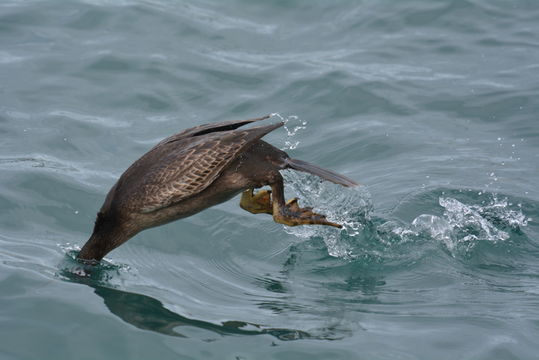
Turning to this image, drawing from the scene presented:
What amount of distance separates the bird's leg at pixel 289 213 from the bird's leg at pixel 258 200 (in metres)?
0.32

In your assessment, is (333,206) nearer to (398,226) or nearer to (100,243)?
(398,226)

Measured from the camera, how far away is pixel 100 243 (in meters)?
6.27

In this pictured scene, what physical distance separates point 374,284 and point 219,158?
1494mm

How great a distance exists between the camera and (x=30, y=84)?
33.0 ft

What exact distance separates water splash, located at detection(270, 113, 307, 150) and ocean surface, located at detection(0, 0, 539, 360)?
0.03 m

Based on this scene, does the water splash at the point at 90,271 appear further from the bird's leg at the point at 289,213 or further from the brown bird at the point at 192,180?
the bird's leg at the point at 289,213

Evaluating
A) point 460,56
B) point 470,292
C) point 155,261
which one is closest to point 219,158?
point 155,261

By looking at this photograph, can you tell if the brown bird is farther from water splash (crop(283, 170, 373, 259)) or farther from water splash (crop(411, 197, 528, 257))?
water splash (crop(411, 197, 528, 257))

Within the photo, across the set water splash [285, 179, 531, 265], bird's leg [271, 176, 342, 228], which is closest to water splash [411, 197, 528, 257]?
water splash [285, 179, 531, 265]

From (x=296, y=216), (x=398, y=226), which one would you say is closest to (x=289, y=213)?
(x=296, y=216)

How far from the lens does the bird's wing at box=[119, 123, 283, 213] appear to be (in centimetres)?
602

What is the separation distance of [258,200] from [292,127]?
2714 mm

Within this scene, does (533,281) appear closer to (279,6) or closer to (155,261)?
(155,261)

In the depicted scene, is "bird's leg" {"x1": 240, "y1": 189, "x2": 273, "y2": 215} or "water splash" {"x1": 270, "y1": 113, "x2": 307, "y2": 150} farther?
"water splash" {"x1": 270, "y1": 113, "x2": 307, "y2": 150}
